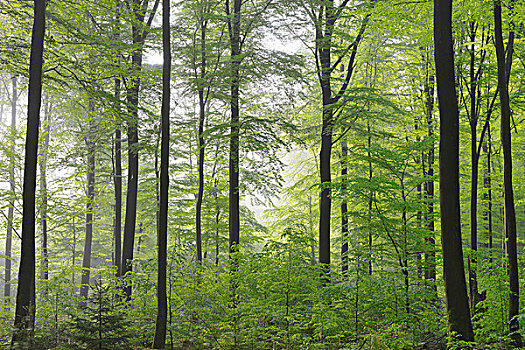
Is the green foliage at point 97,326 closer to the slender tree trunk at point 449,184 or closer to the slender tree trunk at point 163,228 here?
the slender tree trunk at point 163,228

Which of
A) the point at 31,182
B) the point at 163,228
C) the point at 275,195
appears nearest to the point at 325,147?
the point at 275,195

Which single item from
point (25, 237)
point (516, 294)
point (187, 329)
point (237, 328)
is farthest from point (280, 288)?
point (25, 237)

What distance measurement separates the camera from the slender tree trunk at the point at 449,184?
672 centimetres

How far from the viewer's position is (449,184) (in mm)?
6914

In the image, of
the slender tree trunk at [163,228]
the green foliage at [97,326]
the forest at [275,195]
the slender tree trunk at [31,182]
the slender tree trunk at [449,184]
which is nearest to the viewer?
the slender tree trunk at [449,184]

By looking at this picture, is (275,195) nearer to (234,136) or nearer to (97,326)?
(234,136)

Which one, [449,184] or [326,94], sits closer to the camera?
[449,184]

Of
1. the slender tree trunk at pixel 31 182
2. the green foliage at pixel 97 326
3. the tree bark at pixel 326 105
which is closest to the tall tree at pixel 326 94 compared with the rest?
the tree bark at pixel 326 105

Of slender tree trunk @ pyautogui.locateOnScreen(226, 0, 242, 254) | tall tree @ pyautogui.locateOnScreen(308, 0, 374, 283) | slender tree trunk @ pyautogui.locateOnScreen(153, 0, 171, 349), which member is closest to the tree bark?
tall tree @ pyautogui.locateOnScreen(308, 0, 374, 283)

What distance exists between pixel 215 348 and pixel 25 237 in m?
4.44

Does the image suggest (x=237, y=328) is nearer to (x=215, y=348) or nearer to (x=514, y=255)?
(x=215, y=348)

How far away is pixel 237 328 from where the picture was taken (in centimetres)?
838

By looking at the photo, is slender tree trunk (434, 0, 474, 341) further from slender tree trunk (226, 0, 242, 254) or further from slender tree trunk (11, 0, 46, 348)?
slender tree trunk (11, 0, 46, 348)

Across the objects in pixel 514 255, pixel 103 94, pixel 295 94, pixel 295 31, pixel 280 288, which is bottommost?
pixel 280 288
